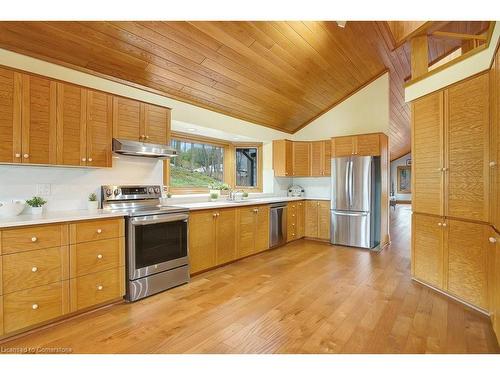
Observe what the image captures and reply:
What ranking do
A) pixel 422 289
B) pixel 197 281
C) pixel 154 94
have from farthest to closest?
pixel 154 94
pixel 197 281
pixel 422 289

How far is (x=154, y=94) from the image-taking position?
342cm

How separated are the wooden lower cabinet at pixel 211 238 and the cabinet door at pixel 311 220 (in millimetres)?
2190

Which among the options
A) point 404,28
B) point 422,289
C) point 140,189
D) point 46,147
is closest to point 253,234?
point 140,189

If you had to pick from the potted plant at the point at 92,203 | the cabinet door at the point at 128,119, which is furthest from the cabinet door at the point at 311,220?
the potted plant at the point at 92,203

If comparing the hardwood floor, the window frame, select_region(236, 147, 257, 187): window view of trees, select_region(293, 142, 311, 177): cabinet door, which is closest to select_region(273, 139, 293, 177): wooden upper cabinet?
select_region(293, 142, 311, 177): cabinet door

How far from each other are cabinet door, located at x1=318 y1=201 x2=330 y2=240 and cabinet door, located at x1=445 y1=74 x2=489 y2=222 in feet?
8.71

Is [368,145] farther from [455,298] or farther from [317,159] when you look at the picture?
[455,298]

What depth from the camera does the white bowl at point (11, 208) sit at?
2.23 m

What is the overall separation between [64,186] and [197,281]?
1.73 m

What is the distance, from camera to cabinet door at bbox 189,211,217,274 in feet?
10.8

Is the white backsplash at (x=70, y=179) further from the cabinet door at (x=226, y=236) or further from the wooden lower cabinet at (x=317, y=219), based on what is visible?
the wooden lower cabinet at (x=317, y=219)

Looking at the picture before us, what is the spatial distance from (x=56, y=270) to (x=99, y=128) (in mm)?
1359

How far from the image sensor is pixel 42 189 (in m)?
2.56
